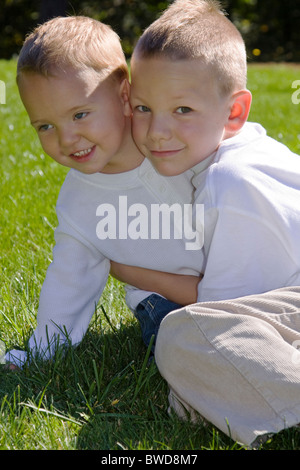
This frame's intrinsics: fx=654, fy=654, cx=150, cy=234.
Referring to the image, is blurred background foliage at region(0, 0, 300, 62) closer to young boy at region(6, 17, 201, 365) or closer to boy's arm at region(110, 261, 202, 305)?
young boy at region(6, 17, 201, 365)

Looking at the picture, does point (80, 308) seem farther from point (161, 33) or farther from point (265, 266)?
point (161, 33)

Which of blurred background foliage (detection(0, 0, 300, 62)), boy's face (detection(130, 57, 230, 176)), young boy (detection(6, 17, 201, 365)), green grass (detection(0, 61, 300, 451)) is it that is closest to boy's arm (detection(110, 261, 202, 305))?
young boy (detection(6, 17, 201, 365))

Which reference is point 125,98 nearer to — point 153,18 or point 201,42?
point 201,42

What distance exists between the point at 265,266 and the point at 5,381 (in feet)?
3.38

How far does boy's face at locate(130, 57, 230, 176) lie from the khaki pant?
24.1 inches

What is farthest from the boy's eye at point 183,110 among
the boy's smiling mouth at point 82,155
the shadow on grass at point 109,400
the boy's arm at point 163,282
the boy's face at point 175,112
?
the shadow on grass at point 109,400

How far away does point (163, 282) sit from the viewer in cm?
264

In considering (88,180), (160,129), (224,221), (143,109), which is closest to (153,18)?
(88,180)

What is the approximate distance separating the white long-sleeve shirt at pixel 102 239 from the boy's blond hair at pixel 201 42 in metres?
0.42

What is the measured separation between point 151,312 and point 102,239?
0.35 m

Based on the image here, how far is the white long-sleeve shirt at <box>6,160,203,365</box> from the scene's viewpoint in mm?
2594

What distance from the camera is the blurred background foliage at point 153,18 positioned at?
63.0 feet

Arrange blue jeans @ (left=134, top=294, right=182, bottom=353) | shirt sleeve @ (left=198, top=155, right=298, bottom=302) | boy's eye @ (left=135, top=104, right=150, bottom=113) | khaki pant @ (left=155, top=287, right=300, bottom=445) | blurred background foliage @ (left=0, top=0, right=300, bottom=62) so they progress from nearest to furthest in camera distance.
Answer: khaki pant @ (left=155, top=287, right=300, bottom=445) → shirt sleeve @ (left=198, top=155, right=298, bottom=302) → boy's eye @ (left=135, top=104, right=150, bottom=113) → blue jeans @ (left=134, top=294, right=182, bottom=353) → blurred background foliage @ (left=0, top=0, right=300, bottom=62)
